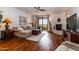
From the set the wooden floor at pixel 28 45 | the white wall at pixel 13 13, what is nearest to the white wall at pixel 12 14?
the white wall at pixel 13 13

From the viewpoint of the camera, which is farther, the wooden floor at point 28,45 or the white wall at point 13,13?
the white wall at point 13,13

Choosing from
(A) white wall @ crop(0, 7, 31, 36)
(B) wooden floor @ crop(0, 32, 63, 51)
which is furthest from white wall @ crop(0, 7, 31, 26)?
(B) wooden floor @ crop(0, 32, 63, 51)

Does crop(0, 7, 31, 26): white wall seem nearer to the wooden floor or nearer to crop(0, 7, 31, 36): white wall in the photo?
crop(0, 7, 31, 36): white wall

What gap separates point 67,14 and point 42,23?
214 centimetres

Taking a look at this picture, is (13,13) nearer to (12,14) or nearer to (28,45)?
(12,14)

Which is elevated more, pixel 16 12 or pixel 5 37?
pixel 16 12

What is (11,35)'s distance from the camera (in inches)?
202

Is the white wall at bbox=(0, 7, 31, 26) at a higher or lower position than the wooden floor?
higher

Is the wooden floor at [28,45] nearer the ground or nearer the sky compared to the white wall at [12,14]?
nearer the ground

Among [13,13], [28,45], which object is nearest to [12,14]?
[13,13]

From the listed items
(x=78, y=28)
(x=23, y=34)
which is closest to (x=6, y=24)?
(x=23, y=34)

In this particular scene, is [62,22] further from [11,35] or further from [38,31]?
[38,31]

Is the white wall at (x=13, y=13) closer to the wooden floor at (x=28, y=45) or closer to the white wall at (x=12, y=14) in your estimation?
the white wall at (x=12, y=14)
